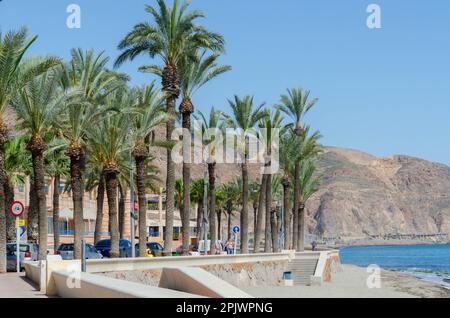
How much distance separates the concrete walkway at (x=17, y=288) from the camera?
19.5 m

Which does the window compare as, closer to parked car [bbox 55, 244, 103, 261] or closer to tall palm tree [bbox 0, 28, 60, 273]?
parked car [bbox 55, 244, 103, 261]

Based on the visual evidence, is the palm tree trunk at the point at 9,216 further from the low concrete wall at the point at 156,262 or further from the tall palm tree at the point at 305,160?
the tall palm tree at the point at 305,160

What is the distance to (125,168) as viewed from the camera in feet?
185

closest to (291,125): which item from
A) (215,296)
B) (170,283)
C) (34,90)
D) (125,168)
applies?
(125,168)

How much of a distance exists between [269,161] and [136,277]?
31322 mm

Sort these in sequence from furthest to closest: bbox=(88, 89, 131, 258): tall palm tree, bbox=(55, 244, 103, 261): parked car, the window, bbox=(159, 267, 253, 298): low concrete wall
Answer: the window < bbox=(55, 244, 103, 261): parked car < bbox=(88, 89, 131, 258): tall palm tree < bbox=(159, 267, 253, 298): low concrete wall

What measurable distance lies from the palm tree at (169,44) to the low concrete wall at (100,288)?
22.2 meters

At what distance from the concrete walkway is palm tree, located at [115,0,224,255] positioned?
16.5m

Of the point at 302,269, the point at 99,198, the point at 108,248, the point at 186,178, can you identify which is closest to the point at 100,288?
the point at 186,178

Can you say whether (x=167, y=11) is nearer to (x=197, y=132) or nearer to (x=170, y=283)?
(x=197, y=132)

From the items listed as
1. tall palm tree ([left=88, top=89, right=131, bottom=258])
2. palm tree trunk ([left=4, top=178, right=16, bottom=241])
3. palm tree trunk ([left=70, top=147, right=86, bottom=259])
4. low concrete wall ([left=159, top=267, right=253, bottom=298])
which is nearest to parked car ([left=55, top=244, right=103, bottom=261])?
palm tree trunk ([left=70, top=147, right=86, bottom=259])

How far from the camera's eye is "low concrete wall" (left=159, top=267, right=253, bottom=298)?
1375 cm

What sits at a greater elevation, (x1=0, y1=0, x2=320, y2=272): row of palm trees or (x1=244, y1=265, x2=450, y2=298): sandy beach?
(x1=0, y1=0, x2=320, y2=272): row of palm trees

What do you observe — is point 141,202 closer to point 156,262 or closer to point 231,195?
point 156,262
